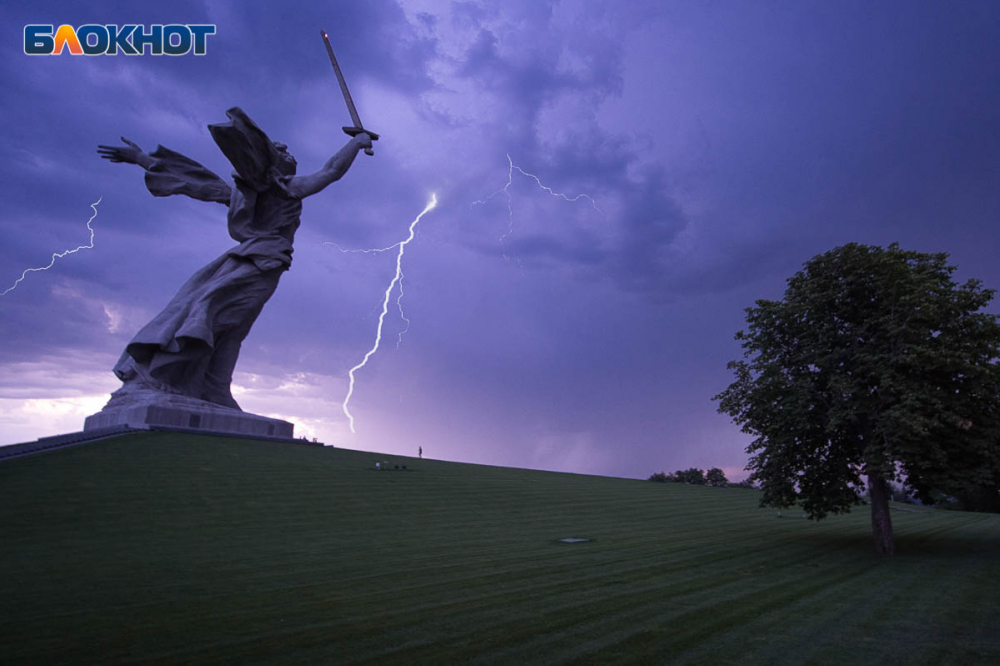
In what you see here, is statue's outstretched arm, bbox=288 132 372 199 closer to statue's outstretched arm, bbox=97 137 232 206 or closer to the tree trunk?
statue's outstretched arm, bbox=97 137 232 206

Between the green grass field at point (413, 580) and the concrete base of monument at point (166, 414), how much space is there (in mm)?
6439

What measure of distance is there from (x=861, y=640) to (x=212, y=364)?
115 feet

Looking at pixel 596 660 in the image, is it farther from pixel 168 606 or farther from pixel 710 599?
pixel 168 606

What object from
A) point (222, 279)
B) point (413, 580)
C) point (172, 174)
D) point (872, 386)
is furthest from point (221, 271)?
point (872, 386)

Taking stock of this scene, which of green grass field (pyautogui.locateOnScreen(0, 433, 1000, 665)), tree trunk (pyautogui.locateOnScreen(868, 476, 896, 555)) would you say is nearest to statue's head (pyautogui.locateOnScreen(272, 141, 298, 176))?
green grass field (pyautogui.locateOnScreen(0, 433, 1000, 665))

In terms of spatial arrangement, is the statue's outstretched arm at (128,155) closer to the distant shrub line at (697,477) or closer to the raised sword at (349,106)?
the raised sword at (349,106)

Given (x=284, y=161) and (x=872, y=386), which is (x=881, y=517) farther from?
(x=284, y=161)

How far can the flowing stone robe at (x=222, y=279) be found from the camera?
30.8 metres

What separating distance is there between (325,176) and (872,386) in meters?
30.6

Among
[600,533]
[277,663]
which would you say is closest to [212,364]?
[600,533]

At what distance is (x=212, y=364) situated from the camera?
34.4 metres

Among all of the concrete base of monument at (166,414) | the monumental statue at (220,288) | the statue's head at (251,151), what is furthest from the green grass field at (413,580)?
the statue's head at (251,151)

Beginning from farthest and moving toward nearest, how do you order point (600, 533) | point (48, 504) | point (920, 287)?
point (600, 533), point (920, 287), point (48, 504)

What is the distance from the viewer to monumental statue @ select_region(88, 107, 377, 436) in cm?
3070
